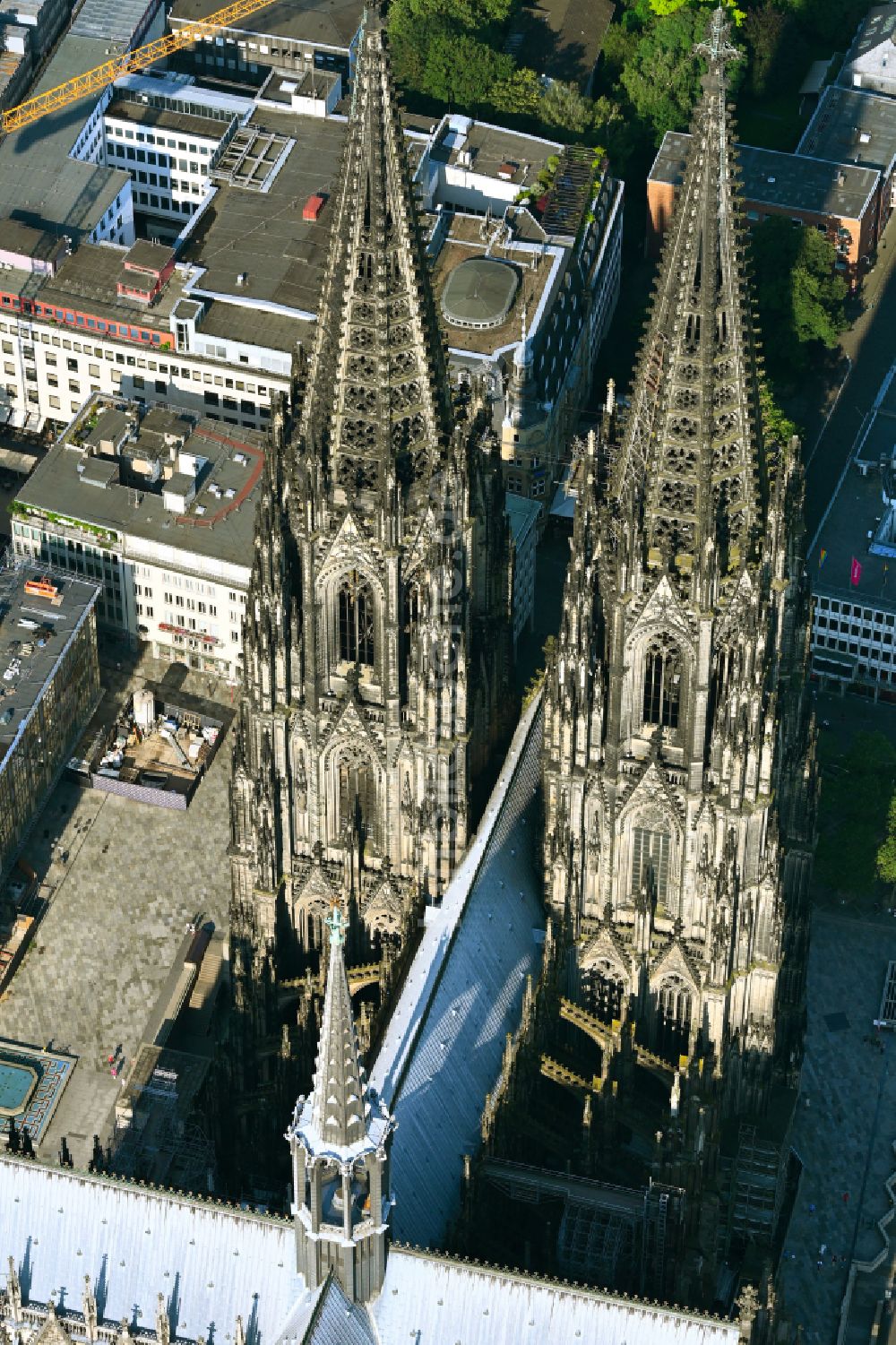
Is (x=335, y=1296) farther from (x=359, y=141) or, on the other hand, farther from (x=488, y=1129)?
(x=359, y=141)

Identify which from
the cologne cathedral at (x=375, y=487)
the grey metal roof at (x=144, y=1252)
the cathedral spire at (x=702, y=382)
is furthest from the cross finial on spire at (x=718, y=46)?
the grey metal roof at (x=144, y=1252)

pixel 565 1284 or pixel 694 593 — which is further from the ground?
pixel 694 593

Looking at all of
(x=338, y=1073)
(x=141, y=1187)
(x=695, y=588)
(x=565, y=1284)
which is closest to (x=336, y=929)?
(x=338, y=1073)

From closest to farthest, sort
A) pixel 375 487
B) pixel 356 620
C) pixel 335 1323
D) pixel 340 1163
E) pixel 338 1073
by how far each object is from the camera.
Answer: pixel 338 1073
pixel 340 1163
pixel 335 1323
pixel 375 487
pixel 356 620

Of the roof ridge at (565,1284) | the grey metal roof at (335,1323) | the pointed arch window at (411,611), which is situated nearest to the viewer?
the roof ridge at (565,1284)

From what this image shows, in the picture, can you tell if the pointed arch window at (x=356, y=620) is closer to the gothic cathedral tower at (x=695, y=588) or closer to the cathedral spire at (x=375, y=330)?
the cathedral spire at (x=375, y=330)

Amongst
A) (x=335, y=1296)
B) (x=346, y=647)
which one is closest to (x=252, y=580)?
(x=346, y=647)

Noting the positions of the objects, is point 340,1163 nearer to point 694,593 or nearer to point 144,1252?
point 144,1252
